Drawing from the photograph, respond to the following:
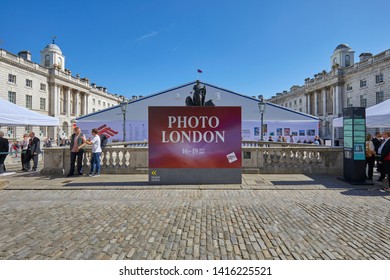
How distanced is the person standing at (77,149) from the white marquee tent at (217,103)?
42.4ft

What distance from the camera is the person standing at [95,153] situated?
28.8 ft

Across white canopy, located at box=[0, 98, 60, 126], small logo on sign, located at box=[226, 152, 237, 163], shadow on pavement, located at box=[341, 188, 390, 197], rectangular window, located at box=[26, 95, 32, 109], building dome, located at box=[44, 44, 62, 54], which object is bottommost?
shadow on pavement, located at box=[341, 188, 390, 197]

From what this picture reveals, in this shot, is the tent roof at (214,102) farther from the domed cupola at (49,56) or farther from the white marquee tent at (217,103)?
the domed cupola at (49,56)

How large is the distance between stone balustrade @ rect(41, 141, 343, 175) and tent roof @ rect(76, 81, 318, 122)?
12.7m

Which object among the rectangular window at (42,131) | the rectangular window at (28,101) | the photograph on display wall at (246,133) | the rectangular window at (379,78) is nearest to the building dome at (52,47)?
the rectangular window at (28,101)

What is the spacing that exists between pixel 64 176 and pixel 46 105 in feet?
164

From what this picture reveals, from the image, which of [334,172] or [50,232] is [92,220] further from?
[334,172]

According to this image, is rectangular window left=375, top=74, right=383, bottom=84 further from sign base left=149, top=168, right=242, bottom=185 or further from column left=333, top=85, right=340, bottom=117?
sign base left=149, top=168, right=242, bottom=185

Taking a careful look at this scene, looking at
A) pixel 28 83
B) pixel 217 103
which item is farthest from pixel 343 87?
pixel 28 83

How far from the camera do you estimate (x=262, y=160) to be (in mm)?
9734

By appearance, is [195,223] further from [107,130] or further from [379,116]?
[107,130]

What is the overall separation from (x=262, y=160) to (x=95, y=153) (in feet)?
20.5

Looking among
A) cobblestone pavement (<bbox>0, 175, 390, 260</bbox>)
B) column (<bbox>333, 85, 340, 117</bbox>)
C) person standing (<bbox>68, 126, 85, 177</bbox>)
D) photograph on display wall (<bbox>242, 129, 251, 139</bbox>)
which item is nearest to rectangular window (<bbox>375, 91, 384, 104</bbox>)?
column (<bbox>333, 85, 340, 117</bbox>)

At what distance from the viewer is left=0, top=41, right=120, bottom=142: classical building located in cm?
4126
